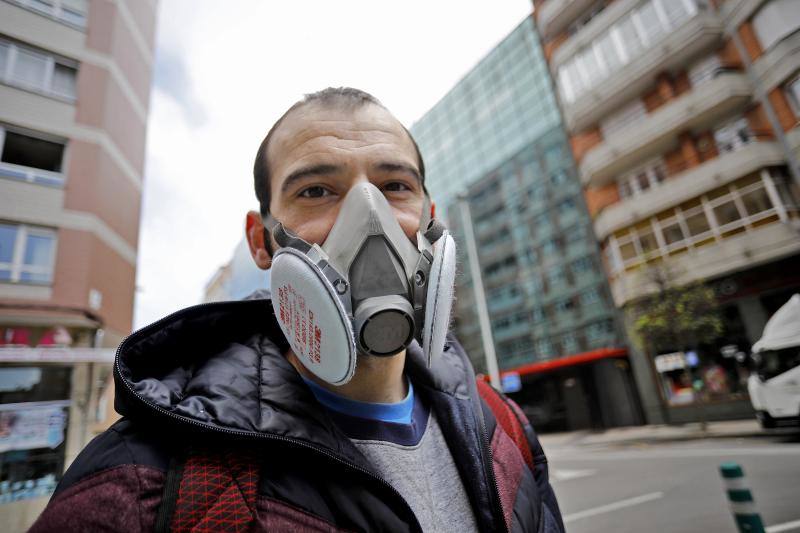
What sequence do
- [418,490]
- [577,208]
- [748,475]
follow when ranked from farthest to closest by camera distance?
[577,208] → [748,475] → [418,490]

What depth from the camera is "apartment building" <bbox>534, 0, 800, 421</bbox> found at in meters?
9.21

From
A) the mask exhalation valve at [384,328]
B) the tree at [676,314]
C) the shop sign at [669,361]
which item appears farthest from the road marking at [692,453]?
the mask exhalation valve at [384,328]

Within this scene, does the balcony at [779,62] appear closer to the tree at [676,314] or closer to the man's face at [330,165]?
the tree at [676,314]

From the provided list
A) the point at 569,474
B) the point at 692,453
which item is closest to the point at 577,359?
the point at 692,453

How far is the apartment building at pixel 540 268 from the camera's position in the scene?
1956 centimetres

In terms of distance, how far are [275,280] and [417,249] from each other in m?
0.40

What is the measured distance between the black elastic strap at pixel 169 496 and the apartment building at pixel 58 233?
24.9 inches

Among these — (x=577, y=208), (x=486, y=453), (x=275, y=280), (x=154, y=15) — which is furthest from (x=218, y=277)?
(x=577, y=208)

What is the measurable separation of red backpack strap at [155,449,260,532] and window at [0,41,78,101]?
1.17 meters

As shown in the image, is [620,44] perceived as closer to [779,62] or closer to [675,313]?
[779,62]

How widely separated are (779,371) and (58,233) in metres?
9.33

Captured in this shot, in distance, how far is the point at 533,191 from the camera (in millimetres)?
25719

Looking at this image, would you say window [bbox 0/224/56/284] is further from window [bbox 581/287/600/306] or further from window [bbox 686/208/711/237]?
window [bbox 581/287/600/306]

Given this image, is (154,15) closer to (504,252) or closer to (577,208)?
(577,208)
